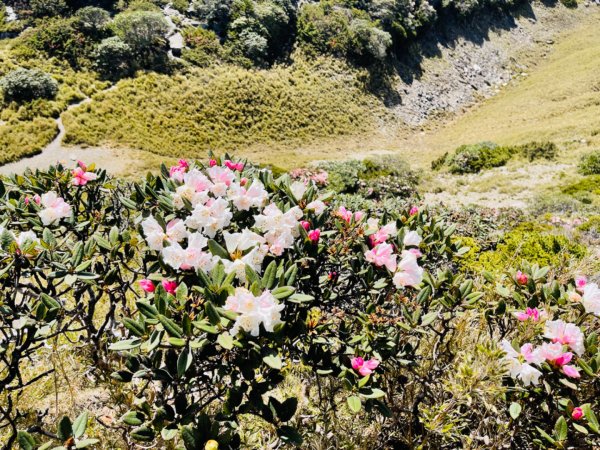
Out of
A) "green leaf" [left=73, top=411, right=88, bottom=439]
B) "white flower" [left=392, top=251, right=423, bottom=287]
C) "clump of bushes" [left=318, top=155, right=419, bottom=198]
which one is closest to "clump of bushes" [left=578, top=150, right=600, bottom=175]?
"clump of bushes" [left=318, top=155, right=419, bottom=198]

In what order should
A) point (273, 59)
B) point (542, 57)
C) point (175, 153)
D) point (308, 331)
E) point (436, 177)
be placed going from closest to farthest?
point (308, 331), point (436, 177), point (175, 153), point (273, 59), point (542, 57)

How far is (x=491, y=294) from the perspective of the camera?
2.62 metres

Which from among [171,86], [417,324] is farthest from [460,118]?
[417,324]

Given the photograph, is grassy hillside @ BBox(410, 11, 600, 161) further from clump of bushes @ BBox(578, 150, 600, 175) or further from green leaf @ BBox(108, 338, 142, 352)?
green leaf @ BBox(108, 338, 142, 352)

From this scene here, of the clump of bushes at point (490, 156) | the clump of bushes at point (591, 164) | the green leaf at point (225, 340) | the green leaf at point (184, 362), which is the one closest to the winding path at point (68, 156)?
the clump of bushes at point (490, 156)

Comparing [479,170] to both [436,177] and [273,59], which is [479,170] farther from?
[273,59]

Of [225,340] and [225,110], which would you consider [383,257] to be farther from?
[225,110]

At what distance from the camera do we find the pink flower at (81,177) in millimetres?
2637

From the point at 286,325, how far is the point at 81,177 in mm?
1996

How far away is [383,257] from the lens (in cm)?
186

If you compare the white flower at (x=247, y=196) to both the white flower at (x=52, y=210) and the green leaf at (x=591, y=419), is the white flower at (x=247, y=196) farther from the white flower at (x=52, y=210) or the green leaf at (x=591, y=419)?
the green leaf at (x=591, y=419)

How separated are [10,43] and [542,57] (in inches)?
1716

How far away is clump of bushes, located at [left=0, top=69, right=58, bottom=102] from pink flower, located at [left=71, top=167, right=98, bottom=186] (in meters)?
20.0

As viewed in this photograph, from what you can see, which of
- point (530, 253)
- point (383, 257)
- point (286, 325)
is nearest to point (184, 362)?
point (286, 325)
